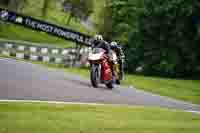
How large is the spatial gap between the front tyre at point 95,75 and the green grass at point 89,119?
15.8 ft

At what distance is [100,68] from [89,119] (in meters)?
7.90

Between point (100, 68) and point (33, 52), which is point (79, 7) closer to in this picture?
point (33, 52)

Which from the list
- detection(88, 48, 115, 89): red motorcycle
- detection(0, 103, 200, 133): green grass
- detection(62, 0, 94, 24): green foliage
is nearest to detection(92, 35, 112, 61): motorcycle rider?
detection(88, 48, 115, 89): red motorcycle

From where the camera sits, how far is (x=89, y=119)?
365 inches

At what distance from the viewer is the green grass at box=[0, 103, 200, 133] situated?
8.14 m

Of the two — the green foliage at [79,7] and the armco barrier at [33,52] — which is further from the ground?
the green foliage at [79,7]

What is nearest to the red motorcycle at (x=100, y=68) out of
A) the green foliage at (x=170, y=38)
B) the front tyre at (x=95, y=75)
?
the front tyre at (x=95, y=75)

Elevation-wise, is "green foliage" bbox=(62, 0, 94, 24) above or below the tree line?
above

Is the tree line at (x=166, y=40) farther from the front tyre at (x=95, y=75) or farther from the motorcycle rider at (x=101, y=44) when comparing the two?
the front tyre at (x=95, y=75)

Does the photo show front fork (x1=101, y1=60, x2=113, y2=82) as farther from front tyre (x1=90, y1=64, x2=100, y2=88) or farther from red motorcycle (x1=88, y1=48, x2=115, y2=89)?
front tyre (x1=90, y1=64, x2=100, y2=88)

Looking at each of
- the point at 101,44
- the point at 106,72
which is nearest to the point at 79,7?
the point at 101,44

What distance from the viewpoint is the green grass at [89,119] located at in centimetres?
814

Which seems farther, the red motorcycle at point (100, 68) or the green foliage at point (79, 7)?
the green foliage at point (79, 7)

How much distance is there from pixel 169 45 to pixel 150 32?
2.23 meters
